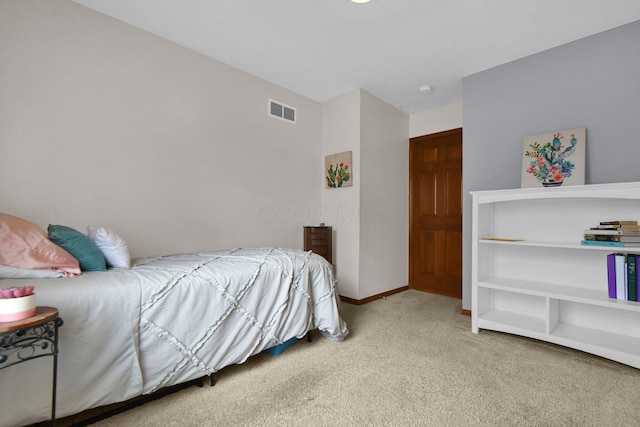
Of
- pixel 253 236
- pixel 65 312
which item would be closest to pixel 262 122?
pixel 253 236

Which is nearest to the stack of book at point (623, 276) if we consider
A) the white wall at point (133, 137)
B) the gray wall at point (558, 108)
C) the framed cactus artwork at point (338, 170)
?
the gray wall at point (558, 108)

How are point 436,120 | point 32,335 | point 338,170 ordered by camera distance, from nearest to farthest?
point 32,335 → point 338,170 → point 436,120

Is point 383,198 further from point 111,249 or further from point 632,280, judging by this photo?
point 111,249

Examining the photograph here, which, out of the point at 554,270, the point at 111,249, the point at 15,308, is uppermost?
the point at 111,249

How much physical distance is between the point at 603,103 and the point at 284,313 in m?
3.01

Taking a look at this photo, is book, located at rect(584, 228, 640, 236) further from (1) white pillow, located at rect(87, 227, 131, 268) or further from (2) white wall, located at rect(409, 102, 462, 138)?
(1) white pillow, located at rect(87, 227, 131, 268)

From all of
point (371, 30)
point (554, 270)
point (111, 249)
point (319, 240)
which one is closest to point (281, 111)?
point (371, 30)

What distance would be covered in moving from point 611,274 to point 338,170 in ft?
8.71

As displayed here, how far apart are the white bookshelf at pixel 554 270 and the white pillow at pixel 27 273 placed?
3.02 meters

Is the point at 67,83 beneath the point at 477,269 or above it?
above

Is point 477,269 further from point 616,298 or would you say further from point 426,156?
point 426,156

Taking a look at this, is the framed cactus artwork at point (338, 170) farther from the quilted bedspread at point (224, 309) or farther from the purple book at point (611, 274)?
the purple book at point (611, 274)

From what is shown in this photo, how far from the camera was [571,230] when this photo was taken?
8.21ft

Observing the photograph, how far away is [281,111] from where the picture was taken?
353cm
